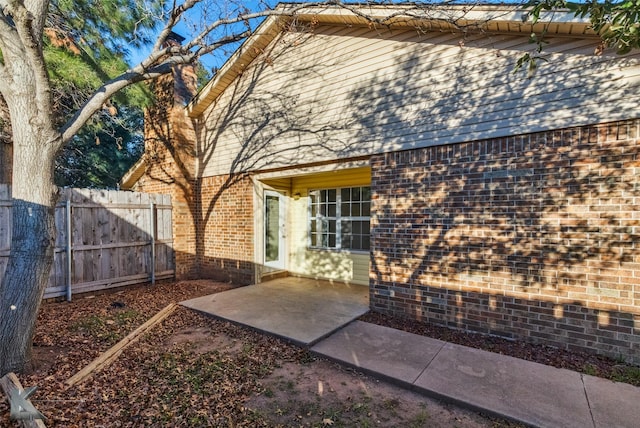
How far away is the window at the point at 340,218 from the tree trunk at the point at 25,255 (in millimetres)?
5618

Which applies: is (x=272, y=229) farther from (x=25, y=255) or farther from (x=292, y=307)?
A: (x=25, y=255)

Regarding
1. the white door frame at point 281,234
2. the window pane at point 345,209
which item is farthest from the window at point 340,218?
the white door frame at point 281,234

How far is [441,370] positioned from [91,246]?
6.91 meters

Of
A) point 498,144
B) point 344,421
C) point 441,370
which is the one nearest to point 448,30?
point 498,144

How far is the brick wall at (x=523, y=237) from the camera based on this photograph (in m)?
3.49

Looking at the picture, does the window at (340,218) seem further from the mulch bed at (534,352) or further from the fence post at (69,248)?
the fence post at (69,248)

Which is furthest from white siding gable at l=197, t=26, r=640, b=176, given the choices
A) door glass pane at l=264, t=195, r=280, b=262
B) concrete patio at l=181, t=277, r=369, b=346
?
concrete patio at l=181, t=277, r=369, b=346

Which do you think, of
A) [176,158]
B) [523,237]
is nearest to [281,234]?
[176,158]

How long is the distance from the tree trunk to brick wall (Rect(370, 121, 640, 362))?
4601 mm

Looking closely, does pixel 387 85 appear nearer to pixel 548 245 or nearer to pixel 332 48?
pixel 332 48

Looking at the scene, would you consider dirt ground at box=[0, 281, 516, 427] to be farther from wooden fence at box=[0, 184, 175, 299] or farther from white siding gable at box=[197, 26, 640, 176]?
white siding gable at box=[197, 26, 640, 176]

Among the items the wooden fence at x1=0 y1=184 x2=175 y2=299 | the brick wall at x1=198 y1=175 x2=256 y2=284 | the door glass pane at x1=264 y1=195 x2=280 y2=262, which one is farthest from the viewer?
the door glass pane at x1=264 y1=195 x2=280 y2=262

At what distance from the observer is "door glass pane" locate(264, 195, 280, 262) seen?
303 inches

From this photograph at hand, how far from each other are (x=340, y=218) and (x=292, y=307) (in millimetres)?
2876
